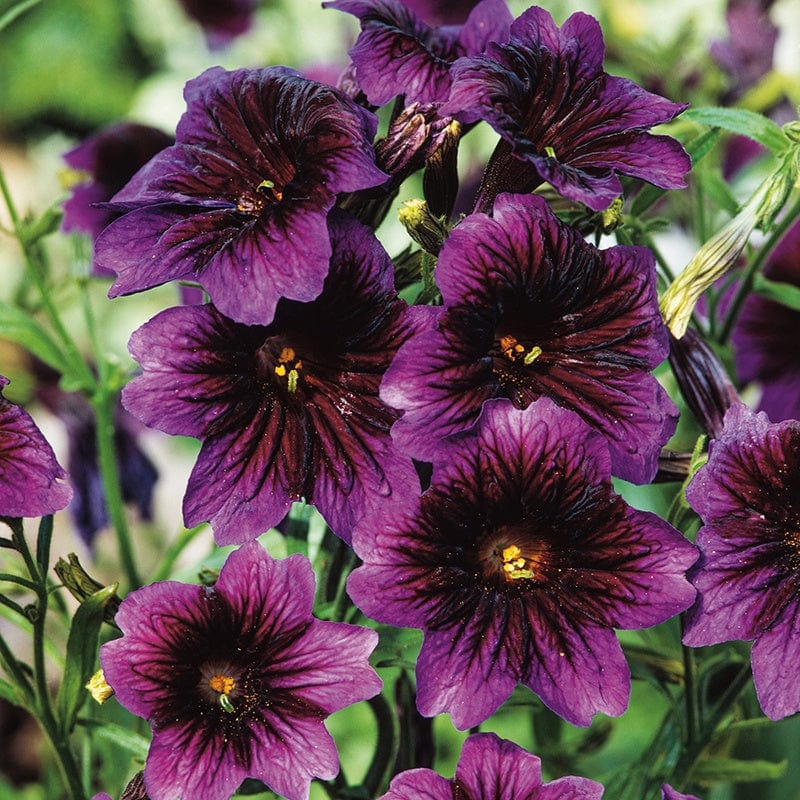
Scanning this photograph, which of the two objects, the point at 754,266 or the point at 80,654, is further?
the point at 754,266

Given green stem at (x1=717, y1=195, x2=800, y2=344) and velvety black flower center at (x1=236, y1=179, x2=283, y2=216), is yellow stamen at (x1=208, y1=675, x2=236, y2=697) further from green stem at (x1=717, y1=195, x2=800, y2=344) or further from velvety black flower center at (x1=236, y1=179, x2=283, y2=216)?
green stem at (x1=717, y1=195, x2=800, y2=344)

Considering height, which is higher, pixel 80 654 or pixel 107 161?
pixel 107 161

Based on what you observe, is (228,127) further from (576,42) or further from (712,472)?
(712,472)

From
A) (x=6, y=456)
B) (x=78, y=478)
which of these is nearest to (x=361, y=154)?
(x=6, y=456)

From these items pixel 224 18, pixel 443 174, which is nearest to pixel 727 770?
pixel 443 174

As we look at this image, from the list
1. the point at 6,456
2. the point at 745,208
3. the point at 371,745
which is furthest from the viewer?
the point at 371,745

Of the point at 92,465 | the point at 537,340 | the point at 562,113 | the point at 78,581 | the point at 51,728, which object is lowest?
the point at 92,465

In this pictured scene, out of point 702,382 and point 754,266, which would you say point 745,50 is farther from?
point 702,382
